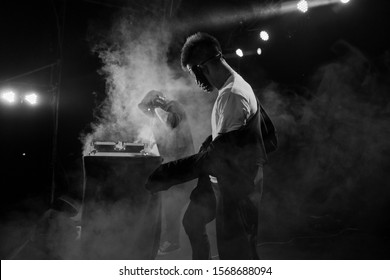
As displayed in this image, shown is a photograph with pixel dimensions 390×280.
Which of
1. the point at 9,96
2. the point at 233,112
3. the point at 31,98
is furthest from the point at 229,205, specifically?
the point at 9,96

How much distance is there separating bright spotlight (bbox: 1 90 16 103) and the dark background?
142mm

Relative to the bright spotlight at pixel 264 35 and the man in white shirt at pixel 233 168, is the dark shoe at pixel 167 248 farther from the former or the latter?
the bright spotlight at pixel 264 35

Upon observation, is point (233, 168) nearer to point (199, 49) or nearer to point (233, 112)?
point (233, 112)

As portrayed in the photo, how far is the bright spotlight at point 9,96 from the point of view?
5.04 metres

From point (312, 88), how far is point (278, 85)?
0.66m

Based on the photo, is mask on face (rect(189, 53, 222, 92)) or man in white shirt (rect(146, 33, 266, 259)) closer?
man in white shirt (rect(146, 33, 266, 259))

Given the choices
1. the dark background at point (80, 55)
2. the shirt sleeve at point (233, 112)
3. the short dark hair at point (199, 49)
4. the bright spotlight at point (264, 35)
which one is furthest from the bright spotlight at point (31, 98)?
the bright spotlight at point (264, 35)

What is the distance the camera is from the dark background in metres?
5.14

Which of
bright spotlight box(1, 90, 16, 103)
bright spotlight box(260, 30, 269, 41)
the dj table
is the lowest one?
the dj table

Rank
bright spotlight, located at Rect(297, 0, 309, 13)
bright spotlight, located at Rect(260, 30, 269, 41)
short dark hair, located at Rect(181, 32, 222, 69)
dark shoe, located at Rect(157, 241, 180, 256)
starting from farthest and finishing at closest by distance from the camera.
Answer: bright spotlight, located at Rect(260, 30, 269, 41), bright spotlight, located at Rect(297, 0, 309, 13), dark shoe, located at Rect(157, 241, 180, 256), short dark hair, located at Rect(181, 32, 222, 69)

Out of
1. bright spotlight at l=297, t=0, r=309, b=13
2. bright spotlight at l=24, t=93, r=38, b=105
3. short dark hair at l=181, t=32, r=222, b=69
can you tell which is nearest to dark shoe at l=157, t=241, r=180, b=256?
short dark hair at l=181, t=32, r=222, b=69

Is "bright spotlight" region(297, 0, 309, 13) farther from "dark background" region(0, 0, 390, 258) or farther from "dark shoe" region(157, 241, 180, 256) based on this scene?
"dark shoe" region(157, 241, 180, 256)

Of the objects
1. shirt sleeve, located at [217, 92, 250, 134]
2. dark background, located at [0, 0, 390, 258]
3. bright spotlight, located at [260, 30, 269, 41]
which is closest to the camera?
shirt sleeve, located at [217, 92, 250, 134]

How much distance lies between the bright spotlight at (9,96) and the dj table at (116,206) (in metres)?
3.27
